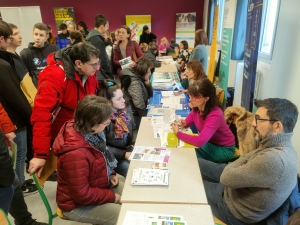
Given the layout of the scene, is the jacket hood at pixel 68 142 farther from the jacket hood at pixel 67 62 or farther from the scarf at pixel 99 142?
the jacket hood at pixel 67 62

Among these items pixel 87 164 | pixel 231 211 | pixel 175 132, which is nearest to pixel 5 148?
pixel 87 164

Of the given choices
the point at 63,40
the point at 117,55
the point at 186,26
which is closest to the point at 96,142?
the point at 117,55

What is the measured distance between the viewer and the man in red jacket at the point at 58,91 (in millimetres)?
1392

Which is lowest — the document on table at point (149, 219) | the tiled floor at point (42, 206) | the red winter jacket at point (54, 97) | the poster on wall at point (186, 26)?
the tiled floor at point (42, 206)

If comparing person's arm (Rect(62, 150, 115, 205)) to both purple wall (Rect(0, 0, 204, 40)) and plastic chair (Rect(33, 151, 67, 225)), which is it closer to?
plastic chair (Rect(33, 151, 67, 225))

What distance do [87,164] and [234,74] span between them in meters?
3.54

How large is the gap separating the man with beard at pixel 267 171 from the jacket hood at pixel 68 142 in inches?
34.2

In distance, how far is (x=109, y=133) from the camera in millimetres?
1823

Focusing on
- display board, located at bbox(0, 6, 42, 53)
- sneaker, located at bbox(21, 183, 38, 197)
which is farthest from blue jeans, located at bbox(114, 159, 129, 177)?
display board, located at bbox(0, 6, 42, 53)

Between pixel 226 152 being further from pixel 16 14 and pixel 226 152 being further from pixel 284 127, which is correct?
pixel 16 14

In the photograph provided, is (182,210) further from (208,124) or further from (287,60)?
(287,60)

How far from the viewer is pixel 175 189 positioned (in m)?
1.19

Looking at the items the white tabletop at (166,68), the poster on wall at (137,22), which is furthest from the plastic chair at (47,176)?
the poster on wall at (137,22)

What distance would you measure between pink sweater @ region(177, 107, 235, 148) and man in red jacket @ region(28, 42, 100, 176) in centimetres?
88
